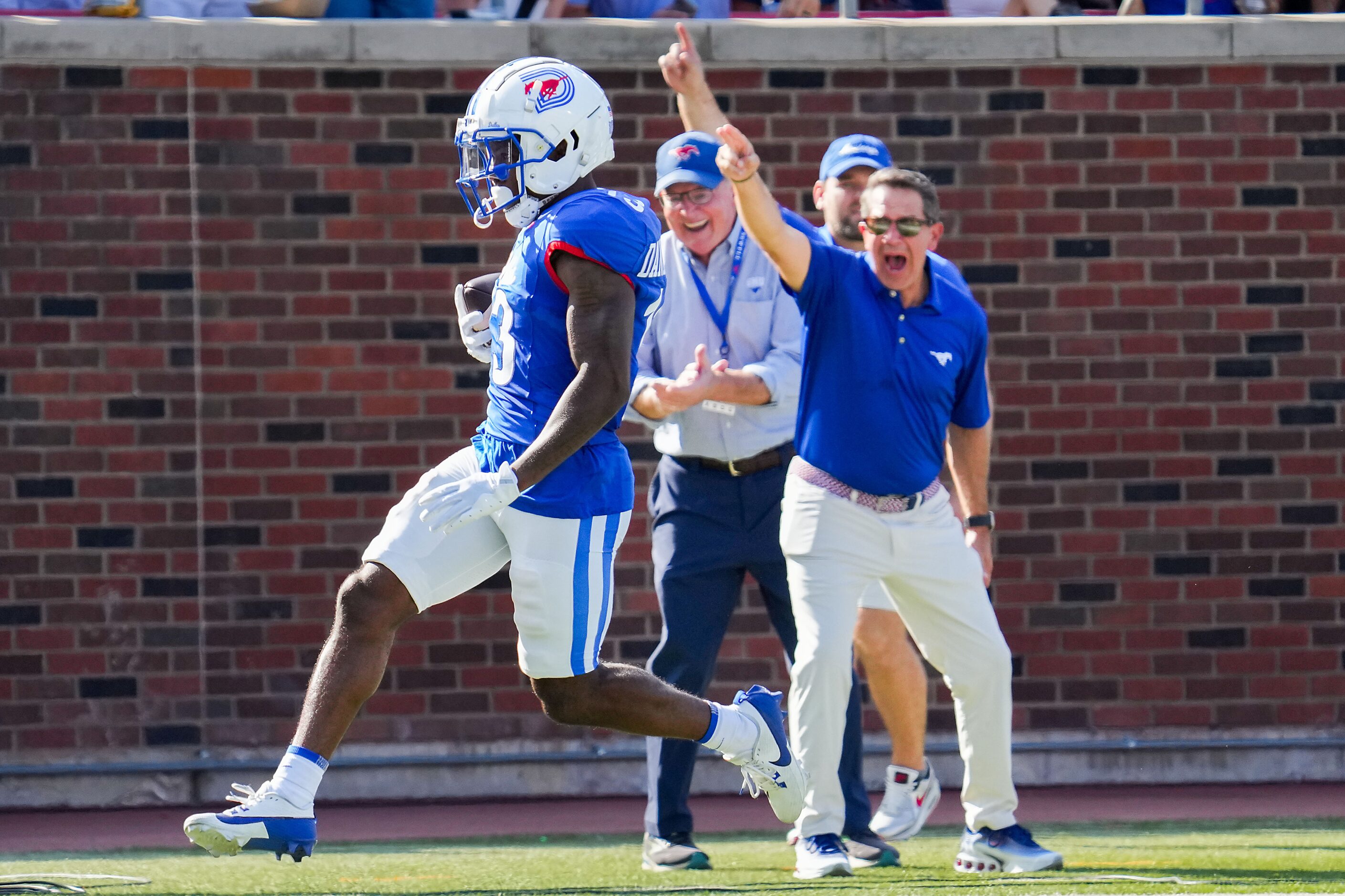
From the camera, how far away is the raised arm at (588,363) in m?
4.42

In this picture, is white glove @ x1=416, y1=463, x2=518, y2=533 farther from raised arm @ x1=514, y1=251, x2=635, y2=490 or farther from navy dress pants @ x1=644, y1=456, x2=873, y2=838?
navy dress pants @ x1=644, y1=456, x2=873, y2=838

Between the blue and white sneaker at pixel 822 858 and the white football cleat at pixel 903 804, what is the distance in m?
0.68

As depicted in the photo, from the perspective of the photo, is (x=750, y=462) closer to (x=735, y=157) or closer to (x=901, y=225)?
(x=901, y=225)

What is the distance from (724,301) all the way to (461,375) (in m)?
2.07

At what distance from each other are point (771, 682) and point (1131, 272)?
94.0 inches

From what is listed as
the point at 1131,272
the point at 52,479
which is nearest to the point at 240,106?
the point at 52,479

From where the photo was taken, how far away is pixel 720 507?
243 inches

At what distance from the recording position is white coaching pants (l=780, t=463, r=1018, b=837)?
5.59m

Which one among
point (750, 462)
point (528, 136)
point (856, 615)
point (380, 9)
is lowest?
point (856, 615)

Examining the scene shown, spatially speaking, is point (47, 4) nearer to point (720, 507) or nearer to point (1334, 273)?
point (720, 507)

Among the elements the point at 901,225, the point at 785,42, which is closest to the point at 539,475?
the point at 901,225

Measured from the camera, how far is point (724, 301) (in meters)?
6.24

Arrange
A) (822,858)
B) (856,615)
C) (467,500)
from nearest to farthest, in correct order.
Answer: (467,500), (822,858), (856,615)

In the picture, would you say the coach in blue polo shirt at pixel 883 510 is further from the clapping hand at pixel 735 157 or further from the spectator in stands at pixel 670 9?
the spectator in stands at pixel 670 9
